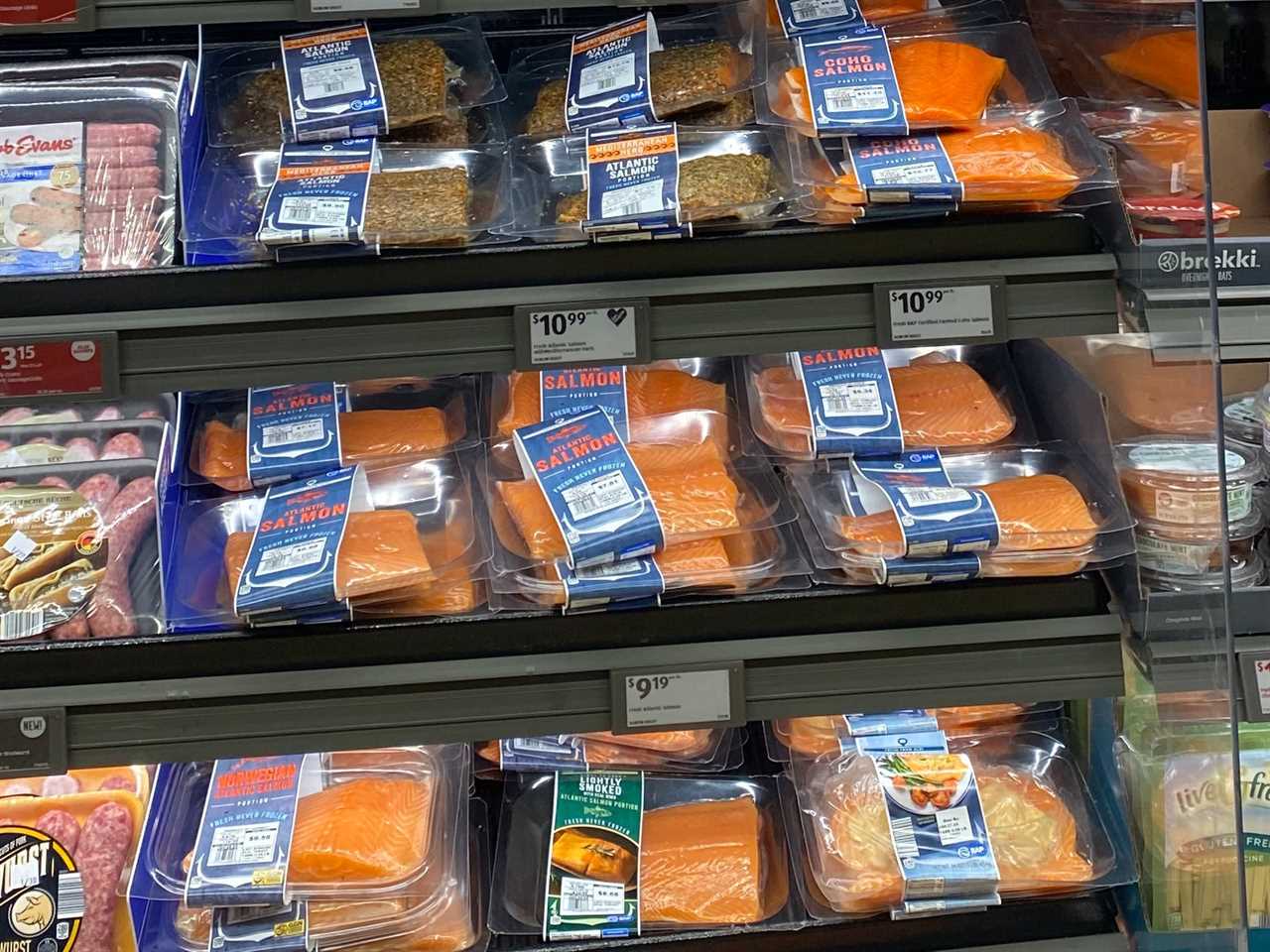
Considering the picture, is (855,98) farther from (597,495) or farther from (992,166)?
(597,495)

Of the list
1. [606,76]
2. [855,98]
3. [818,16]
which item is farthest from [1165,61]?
[606,76]

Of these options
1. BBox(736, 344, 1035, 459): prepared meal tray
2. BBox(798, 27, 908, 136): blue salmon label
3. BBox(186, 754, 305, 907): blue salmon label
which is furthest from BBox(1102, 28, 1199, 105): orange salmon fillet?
BBox(186, 754, 305, 907): blue salmon label

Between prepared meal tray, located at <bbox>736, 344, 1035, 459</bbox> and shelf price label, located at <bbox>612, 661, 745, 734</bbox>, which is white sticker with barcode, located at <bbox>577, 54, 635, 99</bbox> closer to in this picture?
prepared meal tray, located at <bbox>736, 344, 1035, 459</bbox>

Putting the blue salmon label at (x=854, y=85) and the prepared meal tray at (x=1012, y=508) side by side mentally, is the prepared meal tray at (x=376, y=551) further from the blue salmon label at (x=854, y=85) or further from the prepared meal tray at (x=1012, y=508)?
the blue salmon label at (x=854, y=85)

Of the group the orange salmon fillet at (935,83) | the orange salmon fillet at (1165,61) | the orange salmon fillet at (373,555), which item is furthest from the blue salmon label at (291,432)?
the orange salmon fillet at (1165,61)

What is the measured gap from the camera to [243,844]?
68.2 inches

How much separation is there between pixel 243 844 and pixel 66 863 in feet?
0.98

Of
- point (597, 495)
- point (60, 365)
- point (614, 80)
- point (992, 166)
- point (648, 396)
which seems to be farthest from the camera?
point (648, 396)

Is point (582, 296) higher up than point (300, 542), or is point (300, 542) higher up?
point (582, 296)

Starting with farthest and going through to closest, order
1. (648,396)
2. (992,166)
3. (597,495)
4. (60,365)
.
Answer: (648,396)
(597,495)
(992,166)
(60,365)

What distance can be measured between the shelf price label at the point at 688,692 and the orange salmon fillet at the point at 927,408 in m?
0.42

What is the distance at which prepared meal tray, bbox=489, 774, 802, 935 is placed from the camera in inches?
68.2

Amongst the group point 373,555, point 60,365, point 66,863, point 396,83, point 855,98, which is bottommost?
point 66,863

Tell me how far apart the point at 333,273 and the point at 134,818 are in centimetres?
97
